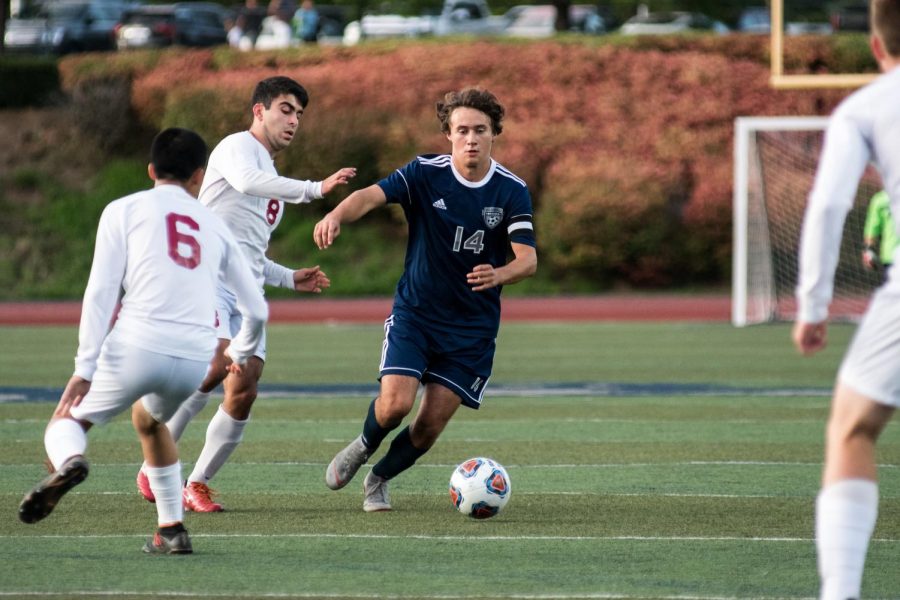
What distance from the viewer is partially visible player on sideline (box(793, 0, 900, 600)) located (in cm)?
443

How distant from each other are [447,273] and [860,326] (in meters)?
3.33

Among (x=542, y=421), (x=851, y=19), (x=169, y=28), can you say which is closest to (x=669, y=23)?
(x=851, y=19)

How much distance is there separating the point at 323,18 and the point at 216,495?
110ft

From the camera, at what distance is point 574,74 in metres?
31.2

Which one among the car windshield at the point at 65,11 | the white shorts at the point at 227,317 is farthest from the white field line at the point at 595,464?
the car windshield at the point at 65,11

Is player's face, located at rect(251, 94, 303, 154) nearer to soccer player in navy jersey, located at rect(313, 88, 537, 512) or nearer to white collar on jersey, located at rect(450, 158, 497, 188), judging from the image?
soccer player in navy jersey, located at rect(313, 88, 537, 512)

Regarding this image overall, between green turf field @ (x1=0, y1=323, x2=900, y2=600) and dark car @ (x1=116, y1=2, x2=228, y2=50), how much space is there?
22.9m

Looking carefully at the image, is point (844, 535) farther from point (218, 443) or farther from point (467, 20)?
point (467, 20)

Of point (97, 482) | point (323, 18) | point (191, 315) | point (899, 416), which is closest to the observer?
point (191, 315)

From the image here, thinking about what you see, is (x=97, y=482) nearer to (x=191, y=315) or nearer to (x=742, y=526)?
(x=191, y=315)

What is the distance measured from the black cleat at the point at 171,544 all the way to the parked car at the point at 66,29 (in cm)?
3238

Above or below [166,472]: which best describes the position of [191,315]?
above

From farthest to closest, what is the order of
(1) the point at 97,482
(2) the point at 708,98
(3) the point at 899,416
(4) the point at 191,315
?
(2) the point at 708,98
(3) the point at 899,416
(1) the point at 97,482
(4) the point at 191,315

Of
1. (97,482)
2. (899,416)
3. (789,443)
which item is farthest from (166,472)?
(899,416)
